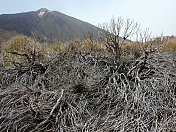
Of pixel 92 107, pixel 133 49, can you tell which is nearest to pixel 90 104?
pixel 92 107

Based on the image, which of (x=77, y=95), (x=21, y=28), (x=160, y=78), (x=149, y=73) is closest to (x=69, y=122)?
(x=77, y=95)

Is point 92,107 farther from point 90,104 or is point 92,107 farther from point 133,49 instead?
point 133,49

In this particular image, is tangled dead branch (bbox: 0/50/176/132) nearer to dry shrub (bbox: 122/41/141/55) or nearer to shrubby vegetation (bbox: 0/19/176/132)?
shrubby vegetation (bbox: 0/19/176/132)

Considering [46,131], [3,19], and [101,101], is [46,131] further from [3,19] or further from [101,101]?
[3,19]

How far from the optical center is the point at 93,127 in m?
1.22

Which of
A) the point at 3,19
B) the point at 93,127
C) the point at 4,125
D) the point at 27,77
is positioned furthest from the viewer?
the point at 3,19

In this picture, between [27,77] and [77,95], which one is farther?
[27,77]

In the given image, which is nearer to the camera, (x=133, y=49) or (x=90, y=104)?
(x=90, y=104)

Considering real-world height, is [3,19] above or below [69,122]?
above

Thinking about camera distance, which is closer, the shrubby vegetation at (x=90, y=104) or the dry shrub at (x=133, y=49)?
the shrubby vegetation at (x=90, y=104)

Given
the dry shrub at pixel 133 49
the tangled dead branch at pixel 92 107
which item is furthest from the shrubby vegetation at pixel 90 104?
the dry shrub at pixel 133 49

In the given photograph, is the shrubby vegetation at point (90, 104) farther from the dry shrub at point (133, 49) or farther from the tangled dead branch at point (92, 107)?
the dry shrub at point (133, 49)

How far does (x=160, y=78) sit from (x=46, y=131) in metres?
1.75

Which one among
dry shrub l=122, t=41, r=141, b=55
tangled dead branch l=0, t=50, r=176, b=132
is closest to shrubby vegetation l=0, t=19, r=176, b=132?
tangled dead branch l=0, t=50, r=176, b=132
